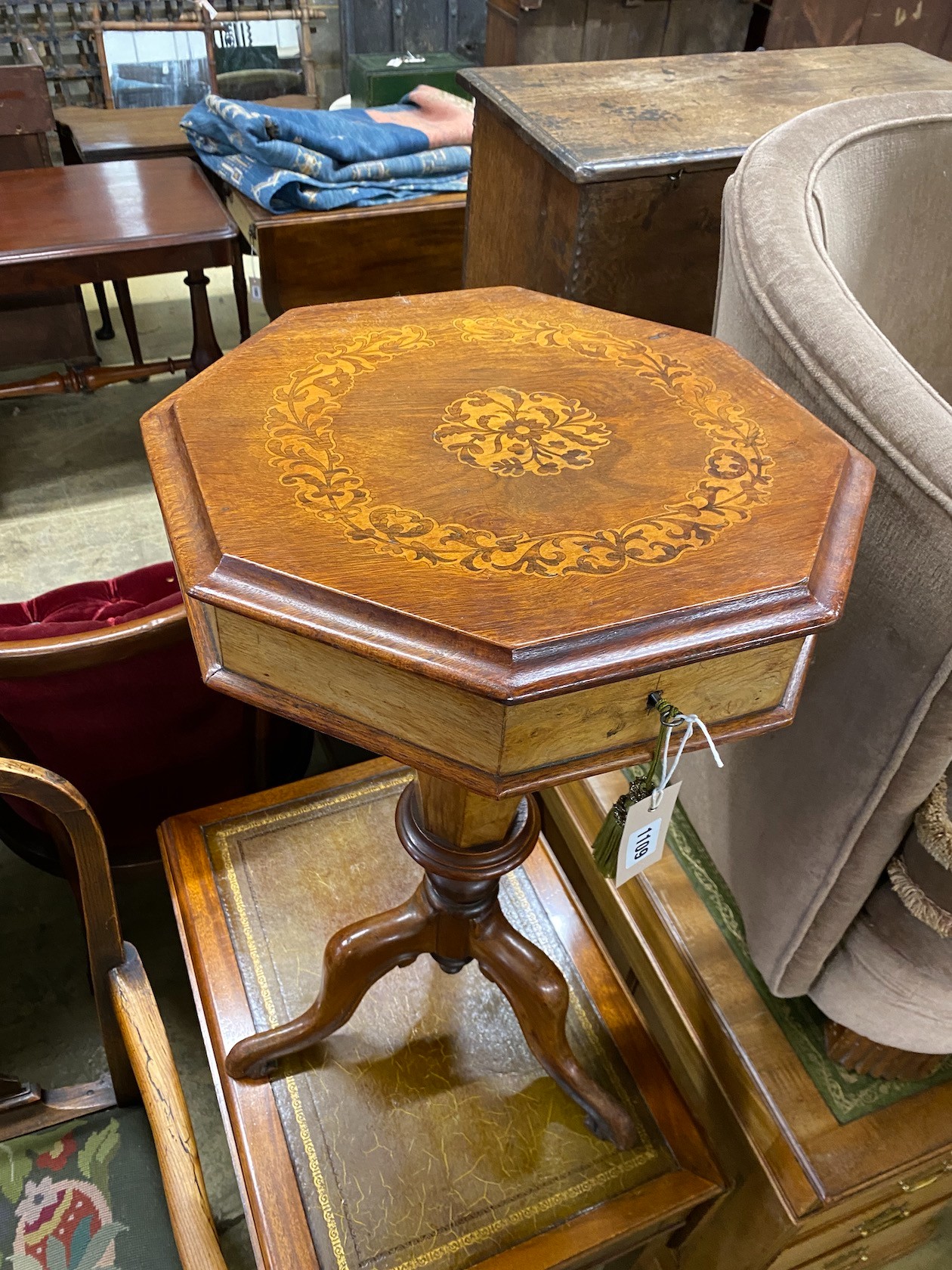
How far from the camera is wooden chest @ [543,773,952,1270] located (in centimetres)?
A: 91

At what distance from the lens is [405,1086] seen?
1003 millimetres

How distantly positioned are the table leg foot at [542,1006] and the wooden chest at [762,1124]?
0.40ft

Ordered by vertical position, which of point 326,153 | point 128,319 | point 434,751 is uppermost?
point 434,751

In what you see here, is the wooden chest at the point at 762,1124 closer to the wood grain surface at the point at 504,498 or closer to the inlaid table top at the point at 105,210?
the wood grain surface at the point at 504,498

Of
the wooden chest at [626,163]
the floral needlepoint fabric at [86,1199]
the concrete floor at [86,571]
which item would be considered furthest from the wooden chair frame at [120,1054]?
the wooden chest at [626,163]

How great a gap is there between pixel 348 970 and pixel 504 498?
1.80 ft

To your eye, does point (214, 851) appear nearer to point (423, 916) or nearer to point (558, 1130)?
point (423, 916)

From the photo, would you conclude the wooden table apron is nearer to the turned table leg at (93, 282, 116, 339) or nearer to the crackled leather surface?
the turned table leg at (93, 282, 116, 339)

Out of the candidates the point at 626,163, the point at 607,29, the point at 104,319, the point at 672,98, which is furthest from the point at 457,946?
the point at 607,29

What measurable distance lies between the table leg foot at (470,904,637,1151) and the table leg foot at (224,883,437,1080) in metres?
0.06

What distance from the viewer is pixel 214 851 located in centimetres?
119

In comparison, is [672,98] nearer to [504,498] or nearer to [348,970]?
[504,498]

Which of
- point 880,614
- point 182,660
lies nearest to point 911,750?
point 880,614

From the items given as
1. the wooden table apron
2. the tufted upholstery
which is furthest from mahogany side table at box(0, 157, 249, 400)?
the tufted upholstery
